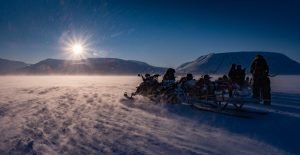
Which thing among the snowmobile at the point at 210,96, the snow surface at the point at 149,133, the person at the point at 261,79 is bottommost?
the snow surface at the point at 149,133

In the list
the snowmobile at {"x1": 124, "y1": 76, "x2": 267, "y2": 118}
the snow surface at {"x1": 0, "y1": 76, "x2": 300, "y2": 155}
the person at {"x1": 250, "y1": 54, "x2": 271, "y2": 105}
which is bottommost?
the snow surface at {"x1": 0, "y1": 76, "x2": 300, "y2": 155}

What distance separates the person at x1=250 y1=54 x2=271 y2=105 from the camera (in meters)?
12.2

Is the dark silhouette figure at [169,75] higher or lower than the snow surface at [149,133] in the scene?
higher

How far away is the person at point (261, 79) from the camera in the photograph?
12.2 meters

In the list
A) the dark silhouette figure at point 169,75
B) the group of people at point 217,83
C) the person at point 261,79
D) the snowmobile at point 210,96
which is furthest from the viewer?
the dark silhouette figure at point 169,75

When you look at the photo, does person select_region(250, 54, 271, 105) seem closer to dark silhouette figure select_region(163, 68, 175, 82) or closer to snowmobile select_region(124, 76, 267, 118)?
snowmobile select_region(124, 76, 267, 118)

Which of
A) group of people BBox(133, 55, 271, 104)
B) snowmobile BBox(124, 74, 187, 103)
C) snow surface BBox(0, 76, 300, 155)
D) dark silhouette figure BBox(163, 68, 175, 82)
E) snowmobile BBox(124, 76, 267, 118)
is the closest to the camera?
snow surface BBox(0, 76, 300, 155)

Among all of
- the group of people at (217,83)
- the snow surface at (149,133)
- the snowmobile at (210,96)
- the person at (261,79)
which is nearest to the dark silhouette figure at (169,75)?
the group of people at (217,83)

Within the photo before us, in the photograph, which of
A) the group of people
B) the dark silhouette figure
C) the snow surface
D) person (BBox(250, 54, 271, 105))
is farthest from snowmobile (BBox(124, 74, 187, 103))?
person (BBox(250, 54, 271, 105))

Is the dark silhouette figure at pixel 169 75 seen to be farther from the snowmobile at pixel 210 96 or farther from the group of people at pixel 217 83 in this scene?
the snowmobile at pixel 210 96

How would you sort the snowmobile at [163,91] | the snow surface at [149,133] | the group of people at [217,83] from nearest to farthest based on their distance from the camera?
the snow surface at [149,133]
the group of people at [217,83]
the snowmobile at [163,91]

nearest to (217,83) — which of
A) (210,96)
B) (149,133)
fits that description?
(210,96)

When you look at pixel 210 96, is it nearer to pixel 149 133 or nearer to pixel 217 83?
pixel 217 83

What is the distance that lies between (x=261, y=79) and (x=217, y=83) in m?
2.56
